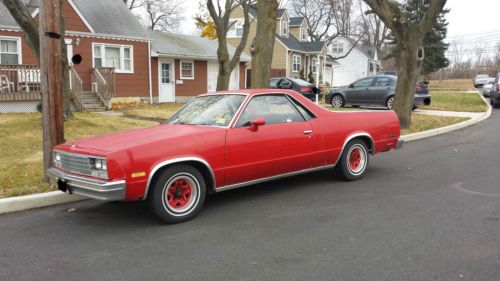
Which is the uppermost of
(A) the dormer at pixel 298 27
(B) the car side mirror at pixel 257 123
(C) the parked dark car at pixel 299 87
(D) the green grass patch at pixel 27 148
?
(A) the dormer at pixel 298 27

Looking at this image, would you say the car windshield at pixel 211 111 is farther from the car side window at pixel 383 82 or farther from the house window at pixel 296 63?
the house window at pixel 296 63

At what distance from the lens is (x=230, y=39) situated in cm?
3925

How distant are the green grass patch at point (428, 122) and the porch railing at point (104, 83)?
40.1 feet

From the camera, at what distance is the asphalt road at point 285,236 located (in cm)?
375

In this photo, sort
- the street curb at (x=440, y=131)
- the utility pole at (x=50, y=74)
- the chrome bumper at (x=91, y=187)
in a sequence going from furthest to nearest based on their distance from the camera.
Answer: the street curb at (x=440, y=131)
the utility pole at (x=50, y=74)
the chrome bumper at (x=91, y=187)

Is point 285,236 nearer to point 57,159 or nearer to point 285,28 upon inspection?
point 57,159

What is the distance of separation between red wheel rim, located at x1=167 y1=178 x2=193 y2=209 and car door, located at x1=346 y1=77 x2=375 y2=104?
50.9ft

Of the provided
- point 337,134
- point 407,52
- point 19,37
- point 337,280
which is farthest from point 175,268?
point 19,37

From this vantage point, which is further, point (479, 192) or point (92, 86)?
point (92, 86)

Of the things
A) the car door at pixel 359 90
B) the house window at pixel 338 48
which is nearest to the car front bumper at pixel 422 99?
the car door at pixel 359 90

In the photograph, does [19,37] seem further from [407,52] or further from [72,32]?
[407,52]

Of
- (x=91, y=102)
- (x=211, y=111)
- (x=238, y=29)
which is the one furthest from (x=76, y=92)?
(x=238, y=29)

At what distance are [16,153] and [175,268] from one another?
6250 mm

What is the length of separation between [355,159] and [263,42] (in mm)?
4582
